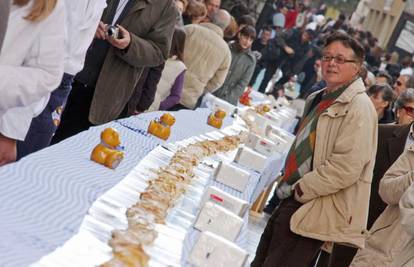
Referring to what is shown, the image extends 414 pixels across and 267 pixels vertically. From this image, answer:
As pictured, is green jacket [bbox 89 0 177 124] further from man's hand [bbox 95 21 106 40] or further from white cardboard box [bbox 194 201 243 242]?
white cardboard box [bbox 194 201 243 242]

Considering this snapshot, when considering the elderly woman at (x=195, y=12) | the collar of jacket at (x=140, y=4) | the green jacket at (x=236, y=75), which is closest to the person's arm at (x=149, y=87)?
the collar of jacket at (x=140, y=4)

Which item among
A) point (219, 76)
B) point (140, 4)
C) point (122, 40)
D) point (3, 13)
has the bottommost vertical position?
point (219, 76)

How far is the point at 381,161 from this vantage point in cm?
613

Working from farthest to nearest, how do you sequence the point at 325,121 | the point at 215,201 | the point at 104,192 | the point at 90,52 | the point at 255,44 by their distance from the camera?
the point at 255,44 < the point at 90,52 < the point at 325,121 < the point at 215,201 < the point at 104,192

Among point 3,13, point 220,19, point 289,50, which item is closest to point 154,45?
point 3,13

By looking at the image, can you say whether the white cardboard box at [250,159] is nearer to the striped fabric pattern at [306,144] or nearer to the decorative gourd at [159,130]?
the striped fabric pattern at [306,144]

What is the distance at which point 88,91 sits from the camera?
532 centimetres

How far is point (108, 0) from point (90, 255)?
9.30 feet

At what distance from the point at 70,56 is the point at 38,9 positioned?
862mm

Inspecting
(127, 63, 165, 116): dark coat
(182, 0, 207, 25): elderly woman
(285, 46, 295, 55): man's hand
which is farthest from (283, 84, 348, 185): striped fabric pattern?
(285, 46, 295, 55): man's hand

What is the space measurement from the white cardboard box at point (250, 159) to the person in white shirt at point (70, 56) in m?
1.91

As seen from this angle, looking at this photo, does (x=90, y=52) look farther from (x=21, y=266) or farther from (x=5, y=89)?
(x=21, y=266)

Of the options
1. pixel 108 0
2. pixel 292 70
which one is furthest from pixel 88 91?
pixel 292 70

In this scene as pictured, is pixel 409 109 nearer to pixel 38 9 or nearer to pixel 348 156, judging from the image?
pixel 348 156
